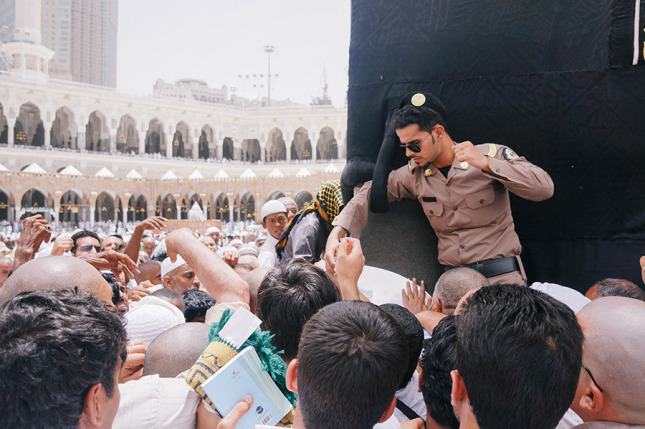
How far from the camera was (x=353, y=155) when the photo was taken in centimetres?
272

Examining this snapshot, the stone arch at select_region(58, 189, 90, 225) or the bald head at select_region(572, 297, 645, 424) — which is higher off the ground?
the bald head at select_region(572, 297, 645, 424)

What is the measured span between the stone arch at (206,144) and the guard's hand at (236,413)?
39379 mm

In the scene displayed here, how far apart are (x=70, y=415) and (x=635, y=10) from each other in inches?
102

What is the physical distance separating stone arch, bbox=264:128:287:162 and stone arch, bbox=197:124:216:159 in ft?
15.0

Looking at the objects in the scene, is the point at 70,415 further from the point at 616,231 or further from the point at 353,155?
the point at 616,231

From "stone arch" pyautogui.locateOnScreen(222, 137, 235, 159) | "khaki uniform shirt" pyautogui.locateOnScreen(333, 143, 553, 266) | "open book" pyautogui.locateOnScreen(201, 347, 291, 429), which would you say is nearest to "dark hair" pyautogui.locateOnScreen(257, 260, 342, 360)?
"open book" pyautogui.locateOnScreen(201, 347, 291, 429)

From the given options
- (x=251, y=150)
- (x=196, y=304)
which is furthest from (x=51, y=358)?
(x=251, y=150)

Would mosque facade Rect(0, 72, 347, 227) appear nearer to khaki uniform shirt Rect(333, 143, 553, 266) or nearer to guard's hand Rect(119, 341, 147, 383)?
khaki uniform shirt Rect(333, 143, 553, 266)

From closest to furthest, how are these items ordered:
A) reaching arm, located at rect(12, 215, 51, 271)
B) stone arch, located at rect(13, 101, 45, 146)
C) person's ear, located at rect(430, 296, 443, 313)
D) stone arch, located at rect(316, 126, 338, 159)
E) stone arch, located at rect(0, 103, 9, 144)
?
person's ear, located at rect(430, 296, 443, 313), reaching arm, located at rect(12, 215, 51, 271), stone arch, located at rect(0, 103, 9, 144), stone arch, located at rect(13, 101, 45, 146), stone arch, located at rect(316, 126, 338, 159)

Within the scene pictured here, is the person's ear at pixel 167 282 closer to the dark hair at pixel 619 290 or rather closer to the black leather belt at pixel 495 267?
the black leather belt at pixel 495 267

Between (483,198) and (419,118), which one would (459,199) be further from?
(419,118)

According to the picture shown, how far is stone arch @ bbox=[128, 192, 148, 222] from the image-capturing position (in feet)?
108

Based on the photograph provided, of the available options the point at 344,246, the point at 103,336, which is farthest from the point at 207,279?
the point at 103,336

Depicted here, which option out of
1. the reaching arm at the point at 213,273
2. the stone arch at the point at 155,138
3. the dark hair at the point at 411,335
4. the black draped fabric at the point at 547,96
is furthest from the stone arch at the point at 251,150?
the dark hair at the point at 411,335
